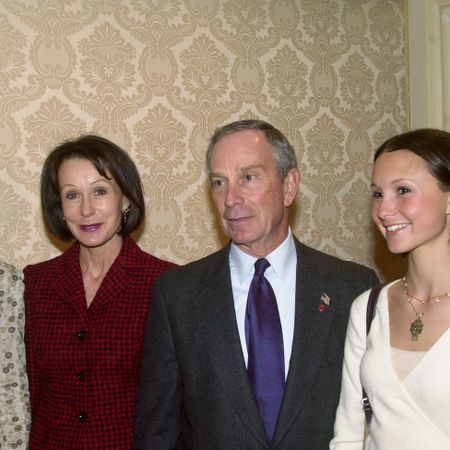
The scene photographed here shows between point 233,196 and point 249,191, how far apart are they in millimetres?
62

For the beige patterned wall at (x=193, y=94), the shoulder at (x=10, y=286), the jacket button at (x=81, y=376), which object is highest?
the beige patterned wall at (x=193, y=94)

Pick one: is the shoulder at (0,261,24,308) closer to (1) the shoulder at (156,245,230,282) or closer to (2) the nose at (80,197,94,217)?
(2) the nose at (80,197,94,217)

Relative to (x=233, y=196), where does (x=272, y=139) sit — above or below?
above

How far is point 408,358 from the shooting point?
1.84m

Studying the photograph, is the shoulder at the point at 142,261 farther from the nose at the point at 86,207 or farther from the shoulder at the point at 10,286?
the shoulder at the point at 10,286

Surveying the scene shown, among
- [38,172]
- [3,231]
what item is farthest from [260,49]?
[3,231]

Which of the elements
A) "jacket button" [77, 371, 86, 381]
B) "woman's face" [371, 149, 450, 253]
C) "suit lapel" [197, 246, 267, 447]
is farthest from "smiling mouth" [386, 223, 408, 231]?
"jacket button" [77, 371, 86, 381]

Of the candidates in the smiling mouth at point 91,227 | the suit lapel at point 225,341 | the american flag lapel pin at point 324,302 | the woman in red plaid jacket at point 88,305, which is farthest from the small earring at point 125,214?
the american flag lapel pin at point 324,302

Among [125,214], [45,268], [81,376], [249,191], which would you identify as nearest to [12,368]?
[81,376]

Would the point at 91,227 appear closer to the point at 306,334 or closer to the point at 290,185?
the point at 290,185

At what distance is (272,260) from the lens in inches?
89.3

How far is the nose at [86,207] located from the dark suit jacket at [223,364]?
1.41 feet

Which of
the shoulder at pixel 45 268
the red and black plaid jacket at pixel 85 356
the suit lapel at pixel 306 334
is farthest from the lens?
the shoulder at pixel 45 268

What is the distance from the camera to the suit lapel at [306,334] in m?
2.02
